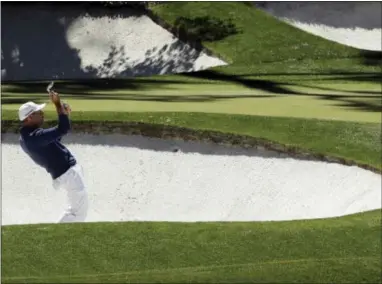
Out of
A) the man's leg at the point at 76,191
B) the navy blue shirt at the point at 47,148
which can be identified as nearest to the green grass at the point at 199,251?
the man's leg at the point at 76,191

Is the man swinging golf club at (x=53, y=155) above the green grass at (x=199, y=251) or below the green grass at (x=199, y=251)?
above

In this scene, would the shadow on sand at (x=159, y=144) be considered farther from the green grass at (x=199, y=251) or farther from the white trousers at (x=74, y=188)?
the white trousers at (x=74, y=188)

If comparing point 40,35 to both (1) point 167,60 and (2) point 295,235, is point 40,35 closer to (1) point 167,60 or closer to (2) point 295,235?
(1) point 167,60

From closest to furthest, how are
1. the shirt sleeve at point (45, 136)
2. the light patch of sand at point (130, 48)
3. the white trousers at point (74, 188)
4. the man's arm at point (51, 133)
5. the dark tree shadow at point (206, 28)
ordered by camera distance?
the man's arm at point (51, 133)
the shirt sleeve at point (45, 136)
the white trousers at point (74, 188)
the light patch of sand at point (130, 48)
the dark tree shadow at point (206, 28)

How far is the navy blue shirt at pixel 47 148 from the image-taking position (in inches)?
571

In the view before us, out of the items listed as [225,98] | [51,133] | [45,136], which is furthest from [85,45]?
[51,133]

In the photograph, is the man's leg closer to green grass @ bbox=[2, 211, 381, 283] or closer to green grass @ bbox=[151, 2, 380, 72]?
green grass @ bbox=[2, 211, 381, 283]

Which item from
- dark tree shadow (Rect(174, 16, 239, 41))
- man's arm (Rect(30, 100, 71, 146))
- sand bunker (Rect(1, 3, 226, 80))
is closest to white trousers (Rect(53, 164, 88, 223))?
man's arm (Rect(30, 100, 71, 146))

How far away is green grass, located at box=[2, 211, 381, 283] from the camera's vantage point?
43.9 feet

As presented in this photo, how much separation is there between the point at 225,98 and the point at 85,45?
50.3 feet

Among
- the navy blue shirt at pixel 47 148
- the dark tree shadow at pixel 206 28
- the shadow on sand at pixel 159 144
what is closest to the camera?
the navy blue shirt at pixel 47 148

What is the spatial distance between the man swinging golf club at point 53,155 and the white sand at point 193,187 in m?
3.54

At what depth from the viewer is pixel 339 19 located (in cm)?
4319

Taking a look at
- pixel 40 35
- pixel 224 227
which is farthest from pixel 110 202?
pixel 40 35
